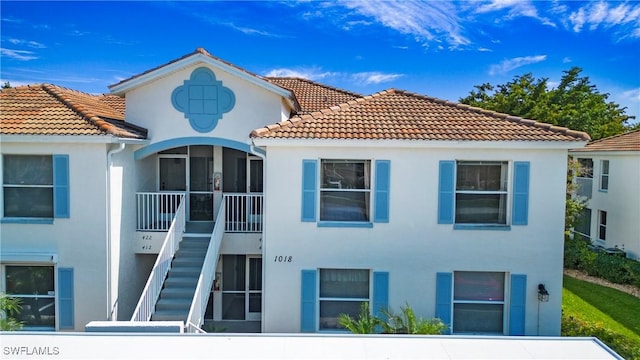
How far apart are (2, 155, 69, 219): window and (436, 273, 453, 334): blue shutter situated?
1023 centimetres

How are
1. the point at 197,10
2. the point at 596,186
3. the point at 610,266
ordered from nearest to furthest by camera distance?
1. the point at 197,10
2. the point at 610,266
3. the point at 596,186

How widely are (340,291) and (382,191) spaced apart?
2.98 m

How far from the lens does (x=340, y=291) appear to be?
10484mm

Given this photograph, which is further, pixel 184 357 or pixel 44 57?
pixel 44 57

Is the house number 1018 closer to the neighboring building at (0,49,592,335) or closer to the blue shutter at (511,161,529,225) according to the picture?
the neighboring building at (0,49,592,335)

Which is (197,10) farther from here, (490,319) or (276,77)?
(490,319)

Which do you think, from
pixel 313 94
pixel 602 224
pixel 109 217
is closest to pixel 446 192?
pixel 313 94

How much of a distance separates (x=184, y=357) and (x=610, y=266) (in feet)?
62.6

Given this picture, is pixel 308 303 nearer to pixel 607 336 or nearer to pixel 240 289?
pixel 240 289


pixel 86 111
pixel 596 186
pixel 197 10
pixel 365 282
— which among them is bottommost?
pixel 365 282

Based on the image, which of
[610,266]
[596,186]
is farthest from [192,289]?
[596,186]

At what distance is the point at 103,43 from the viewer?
12602 mm

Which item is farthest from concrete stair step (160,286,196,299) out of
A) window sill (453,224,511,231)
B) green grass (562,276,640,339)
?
green grass (562,276,640,339)

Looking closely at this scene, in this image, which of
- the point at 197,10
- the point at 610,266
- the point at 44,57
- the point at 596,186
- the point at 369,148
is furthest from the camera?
the point at 596,186
